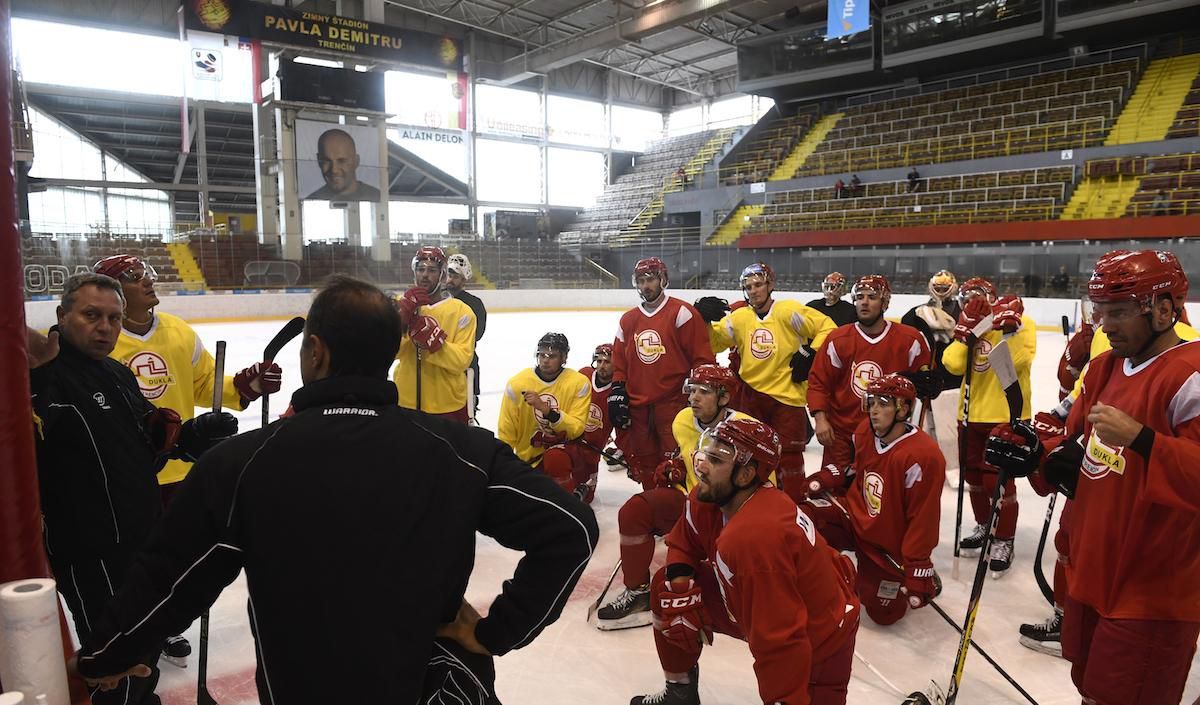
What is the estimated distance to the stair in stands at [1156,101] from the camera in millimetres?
16516

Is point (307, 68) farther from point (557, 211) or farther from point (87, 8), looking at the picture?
point (557, 211)

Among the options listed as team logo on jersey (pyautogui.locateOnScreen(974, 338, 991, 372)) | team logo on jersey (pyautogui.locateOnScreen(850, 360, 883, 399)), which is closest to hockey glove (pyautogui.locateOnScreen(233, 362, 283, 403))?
team logo on jersey (pyautogui.locateOnScreen(850, 360, 883, 399))

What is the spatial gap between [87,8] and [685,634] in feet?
86.3

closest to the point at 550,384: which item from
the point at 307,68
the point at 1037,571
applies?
the point at 1037,571

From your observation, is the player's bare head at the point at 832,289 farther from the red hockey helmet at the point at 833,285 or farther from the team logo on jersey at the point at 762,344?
the team logo on jersey at the point at 762,344

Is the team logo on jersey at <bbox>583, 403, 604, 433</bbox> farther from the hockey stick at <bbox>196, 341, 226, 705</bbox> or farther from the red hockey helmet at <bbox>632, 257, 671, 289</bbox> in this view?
the hockey stick at <bbox>196, 341, 226, 705</bbox>

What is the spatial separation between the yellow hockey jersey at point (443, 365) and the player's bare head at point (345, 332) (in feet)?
9.89

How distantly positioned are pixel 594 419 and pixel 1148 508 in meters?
3.29

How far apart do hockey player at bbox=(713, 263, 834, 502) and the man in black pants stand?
3.66m

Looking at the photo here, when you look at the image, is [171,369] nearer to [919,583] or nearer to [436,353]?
[436,353]

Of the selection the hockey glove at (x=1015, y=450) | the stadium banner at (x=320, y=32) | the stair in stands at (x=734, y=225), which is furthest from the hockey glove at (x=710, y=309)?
the stair in stands at (x=734, y=225)

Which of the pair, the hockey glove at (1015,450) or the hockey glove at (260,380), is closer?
the hockey glove at (1015,450)

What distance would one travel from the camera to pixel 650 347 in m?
4.64

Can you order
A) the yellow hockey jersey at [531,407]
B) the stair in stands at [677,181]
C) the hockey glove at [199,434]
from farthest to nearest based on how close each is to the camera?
the stair in stands at [677,181]
the yellow hockey jersey at [531,407]
the hockey glove at [199,434]
